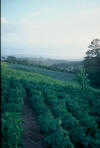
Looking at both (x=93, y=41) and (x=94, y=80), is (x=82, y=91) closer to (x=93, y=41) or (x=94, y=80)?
(x=94, y=80)

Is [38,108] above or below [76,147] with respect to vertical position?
above

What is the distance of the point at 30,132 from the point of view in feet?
18.7

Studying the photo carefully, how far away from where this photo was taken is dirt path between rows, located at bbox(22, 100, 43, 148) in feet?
16.6

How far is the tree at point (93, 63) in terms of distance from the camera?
19.9m

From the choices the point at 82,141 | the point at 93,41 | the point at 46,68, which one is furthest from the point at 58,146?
the point at 46,68

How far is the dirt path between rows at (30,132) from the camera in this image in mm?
5051

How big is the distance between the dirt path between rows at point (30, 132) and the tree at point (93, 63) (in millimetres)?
14324

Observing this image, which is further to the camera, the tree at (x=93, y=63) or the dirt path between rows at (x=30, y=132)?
the tree at (x=93, y=63)

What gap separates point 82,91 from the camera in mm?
11898

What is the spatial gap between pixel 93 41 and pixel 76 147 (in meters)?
17.9

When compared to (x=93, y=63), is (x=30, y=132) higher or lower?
lower

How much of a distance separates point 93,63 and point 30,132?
16.4m

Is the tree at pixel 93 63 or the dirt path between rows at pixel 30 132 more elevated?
the tree at pixel 93 63

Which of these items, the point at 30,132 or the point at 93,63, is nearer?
the point at 30,132
